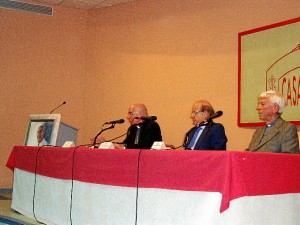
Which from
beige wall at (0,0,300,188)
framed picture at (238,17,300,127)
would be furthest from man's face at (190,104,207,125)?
beige wall at (0,0,300,188)

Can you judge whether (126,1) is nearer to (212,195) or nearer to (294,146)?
(294,146)

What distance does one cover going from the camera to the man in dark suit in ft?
13.1

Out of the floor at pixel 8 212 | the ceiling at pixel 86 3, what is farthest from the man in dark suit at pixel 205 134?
the ceiling at pixel 86 3

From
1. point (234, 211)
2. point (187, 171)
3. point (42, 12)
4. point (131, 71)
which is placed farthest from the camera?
point (42, 12)

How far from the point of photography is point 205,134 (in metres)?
4.03

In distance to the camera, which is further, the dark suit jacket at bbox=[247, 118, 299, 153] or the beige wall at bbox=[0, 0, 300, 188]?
the beige wall at bbox=[0, 0, 300, 188]

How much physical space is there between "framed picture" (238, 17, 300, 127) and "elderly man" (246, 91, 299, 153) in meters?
1.05

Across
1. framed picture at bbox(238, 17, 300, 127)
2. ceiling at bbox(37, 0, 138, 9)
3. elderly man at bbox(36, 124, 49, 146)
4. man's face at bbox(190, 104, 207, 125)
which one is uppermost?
ceiling at bbox(37, 0, 138, 9)

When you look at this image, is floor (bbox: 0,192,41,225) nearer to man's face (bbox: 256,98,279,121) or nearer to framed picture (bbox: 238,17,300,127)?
man's face (bbox: 256,98,279,121)

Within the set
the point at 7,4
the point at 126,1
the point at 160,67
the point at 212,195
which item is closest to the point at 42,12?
the point at 7,4

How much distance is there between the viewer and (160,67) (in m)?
6.63

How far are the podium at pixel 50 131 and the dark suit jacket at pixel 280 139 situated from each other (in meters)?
2.28

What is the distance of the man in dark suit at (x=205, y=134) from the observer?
13.1ft

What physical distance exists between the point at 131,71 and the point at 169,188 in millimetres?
4290
